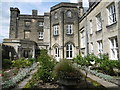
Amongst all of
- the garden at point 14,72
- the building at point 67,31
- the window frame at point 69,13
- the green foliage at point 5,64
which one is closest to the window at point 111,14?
the building at point 67,31

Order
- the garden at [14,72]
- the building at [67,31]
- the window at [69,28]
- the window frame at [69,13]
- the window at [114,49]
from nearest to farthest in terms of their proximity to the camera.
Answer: the garden at [14,72], the window at [114,49], the building at [67,31], the window at [69,28], the window frame at [69,13]

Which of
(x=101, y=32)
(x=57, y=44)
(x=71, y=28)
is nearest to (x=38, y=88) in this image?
(x=101, y=32)

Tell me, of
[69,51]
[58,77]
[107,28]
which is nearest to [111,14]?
[107,28]

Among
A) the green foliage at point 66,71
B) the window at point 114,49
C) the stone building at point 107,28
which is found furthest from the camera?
the window at point 114,49

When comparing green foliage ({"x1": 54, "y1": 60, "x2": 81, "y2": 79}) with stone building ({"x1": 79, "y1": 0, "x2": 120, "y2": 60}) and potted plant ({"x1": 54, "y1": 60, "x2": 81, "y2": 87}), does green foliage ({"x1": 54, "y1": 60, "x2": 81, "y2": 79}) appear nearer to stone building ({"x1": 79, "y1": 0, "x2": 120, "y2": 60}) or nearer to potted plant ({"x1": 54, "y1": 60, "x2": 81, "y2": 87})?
potted plant ({"x1": 54, "y1": 60, "x2": 81, "y2": 87})

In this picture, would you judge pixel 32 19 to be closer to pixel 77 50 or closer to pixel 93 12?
pixel 77 50

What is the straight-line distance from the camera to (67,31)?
831 inches

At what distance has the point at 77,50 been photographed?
20.8 m

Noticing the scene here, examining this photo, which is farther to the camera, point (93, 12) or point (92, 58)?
point (93, 12)

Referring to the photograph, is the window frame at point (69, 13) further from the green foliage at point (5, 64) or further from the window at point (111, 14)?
the green foliage at point (5, 64)

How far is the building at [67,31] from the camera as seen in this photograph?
11484 mm

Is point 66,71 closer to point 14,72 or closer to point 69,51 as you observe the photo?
point 14,72

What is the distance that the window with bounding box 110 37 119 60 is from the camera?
10.0 meters

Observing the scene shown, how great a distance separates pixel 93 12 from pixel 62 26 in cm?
722
